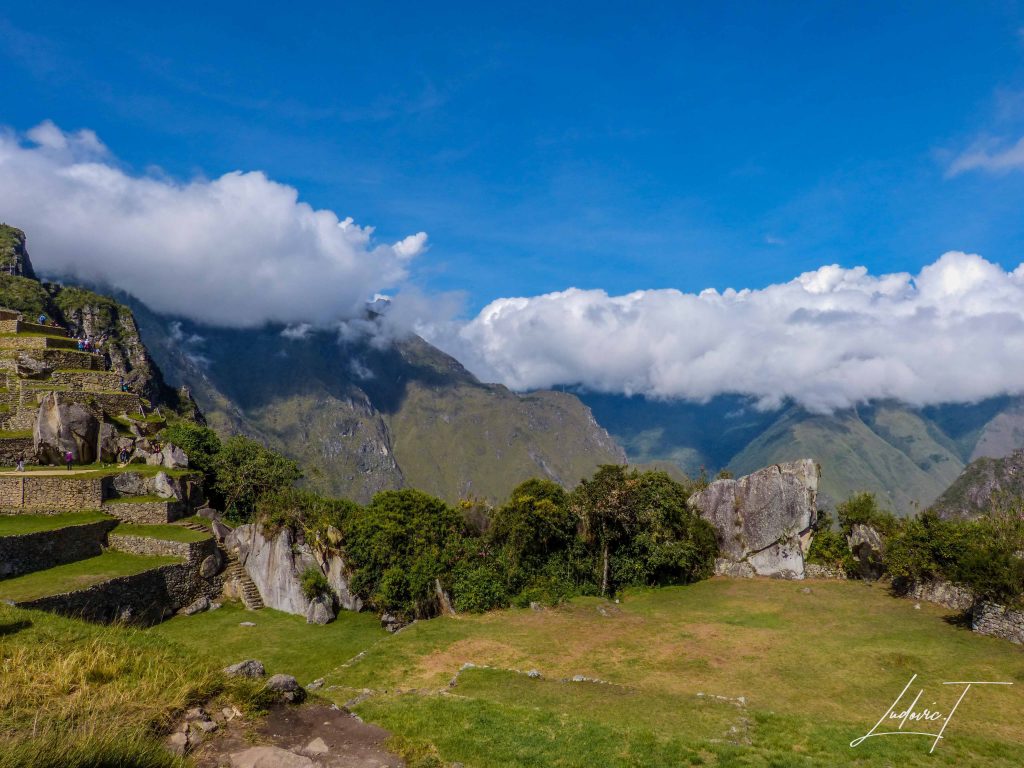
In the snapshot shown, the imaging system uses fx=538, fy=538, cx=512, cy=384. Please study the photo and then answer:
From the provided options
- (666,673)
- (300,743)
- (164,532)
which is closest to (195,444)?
(164,532)

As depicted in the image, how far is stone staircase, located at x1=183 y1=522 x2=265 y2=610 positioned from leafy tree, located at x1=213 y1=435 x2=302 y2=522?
18.9 ft

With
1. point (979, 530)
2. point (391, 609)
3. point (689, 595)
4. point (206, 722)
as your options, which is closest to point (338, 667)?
point (391, 609)

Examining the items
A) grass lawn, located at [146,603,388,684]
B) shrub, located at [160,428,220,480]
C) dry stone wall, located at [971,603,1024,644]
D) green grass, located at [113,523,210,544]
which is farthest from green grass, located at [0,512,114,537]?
dry stone wall, located at [971,603,1024,644]

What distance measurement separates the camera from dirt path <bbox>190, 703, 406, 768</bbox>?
32.6ft

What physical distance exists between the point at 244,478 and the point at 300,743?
113 feet

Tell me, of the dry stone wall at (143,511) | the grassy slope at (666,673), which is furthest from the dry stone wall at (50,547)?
the grassy slope at (666,673)

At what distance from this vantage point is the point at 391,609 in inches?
1268

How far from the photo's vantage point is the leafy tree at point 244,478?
4109cm

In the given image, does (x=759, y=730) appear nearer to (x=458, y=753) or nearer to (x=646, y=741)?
(x=646, y=741)

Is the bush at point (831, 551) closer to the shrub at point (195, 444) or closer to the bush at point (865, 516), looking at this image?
the bush at point (865, 516)

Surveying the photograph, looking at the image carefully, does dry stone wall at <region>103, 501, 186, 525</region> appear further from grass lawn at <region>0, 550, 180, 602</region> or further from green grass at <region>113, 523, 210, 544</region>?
grass lawn at <region>0, 550, 180, 602</region>

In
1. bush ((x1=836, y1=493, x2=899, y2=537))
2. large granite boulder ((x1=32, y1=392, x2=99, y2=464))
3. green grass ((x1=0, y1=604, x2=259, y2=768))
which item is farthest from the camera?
bush ((x1=836, y1=493, x2=899, y2=537))

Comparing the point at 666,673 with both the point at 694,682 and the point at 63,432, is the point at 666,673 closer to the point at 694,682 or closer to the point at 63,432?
the point at 694,682

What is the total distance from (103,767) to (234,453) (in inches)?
1567
